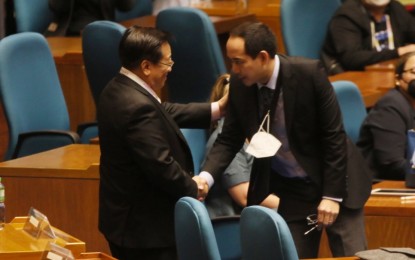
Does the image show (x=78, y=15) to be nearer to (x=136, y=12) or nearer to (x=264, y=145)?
(x=136, y=12)

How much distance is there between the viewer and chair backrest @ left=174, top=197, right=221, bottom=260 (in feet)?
12.0

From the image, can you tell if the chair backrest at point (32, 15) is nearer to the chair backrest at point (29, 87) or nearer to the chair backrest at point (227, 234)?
the chair backrest at point (29, 87)

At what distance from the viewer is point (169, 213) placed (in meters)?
4.38

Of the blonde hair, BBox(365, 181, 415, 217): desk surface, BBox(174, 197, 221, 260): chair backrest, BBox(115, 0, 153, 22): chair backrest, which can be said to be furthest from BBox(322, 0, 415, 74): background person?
BBox(174, 197, 221, 260): chair backrest

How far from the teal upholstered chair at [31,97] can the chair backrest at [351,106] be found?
1241mm

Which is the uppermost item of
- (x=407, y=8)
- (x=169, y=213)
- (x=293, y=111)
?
(x=293, y=111)

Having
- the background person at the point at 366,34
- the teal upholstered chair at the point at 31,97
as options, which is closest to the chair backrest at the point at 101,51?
the teal upholstered chair at the point at 31,97

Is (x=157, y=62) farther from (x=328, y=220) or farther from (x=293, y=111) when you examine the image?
(x=328, y=220)

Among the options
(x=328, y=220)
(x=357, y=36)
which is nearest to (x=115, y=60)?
(x=357, y=36)

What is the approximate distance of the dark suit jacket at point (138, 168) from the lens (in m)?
4.27

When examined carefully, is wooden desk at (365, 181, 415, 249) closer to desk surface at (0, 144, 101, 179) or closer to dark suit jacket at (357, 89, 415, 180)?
dark suit jacket at (357, 89, 415, 180)

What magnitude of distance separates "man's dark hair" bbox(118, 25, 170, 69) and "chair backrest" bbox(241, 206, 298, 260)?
35.8 inches

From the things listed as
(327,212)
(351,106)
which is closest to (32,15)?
(351,106)

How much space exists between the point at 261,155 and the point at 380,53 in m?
3.21
